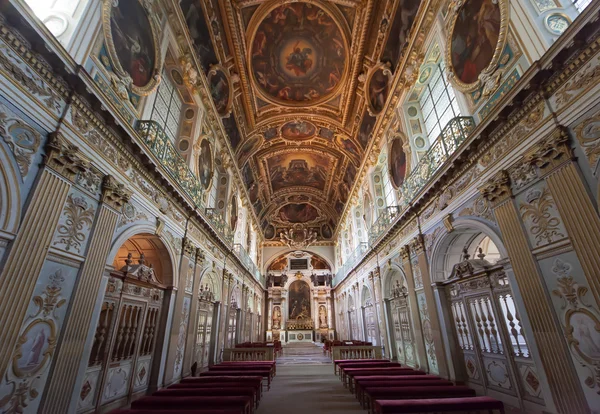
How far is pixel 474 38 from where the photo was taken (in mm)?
5805

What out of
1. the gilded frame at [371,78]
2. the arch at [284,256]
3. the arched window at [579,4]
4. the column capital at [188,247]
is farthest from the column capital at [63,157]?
the arch at [284,256]

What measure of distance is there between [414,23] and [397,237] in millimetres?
6781

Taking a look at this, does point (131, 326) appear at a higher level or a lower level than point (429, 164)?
lower

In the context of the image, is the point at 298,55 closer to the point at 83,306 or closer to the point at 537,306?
the point at 83,306

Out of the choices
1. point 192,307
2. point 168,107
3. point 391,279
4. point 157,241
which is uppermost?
point 168,107

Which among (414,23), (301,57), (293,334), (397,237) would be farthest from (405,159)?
(293,334)

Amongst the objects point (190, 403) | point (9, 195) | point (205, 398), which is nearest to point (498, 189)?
point (205, 398)

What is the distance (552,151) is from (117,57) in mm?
7397

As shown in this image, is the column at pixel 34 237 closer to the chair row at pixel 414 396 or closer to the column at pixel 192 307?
the column at pixel 192 307

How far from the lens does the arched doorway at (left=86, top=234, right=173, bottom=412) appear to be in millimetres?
5023

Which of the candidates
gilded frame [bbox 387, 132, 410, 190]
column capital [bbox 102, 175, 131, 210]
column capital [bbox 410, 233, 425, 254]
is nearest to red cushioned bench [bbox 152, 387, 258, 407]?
column capital [bbox 102, 175, 131, 210]

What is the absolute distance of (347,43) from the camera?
10094 mm

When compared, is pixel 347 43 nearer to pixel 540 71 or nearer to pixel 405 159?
pixel 405 159

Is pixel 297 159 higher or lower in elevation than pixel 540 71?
higher
